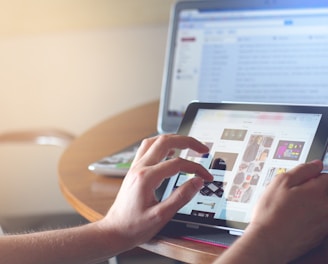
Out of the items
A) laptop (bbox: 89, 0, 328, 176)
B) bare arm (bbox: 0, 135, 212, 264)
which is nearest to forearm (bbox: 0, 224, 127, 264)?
bare arm (bbox: 0, 135, 212, 264)

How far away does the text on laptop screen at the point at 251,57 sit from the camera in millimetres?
1243

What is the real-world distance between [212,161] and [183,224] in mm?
116

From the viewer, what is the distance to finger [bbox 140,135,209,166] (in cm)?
95

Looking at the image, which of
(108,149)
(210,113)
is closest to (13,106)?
(108,149)

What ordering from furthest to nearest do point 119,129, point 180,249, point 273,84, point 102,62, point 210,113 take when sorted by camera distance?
point 102,62, point 119,129, point 273,84, point 210,113, point 180,249

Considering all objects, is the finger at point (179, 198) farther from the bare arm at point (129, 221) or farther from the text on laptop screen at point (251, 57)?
the text on laptop screen at point (251, 57)

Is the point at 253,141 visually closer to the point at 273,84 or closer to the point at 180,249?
the point at 180,249

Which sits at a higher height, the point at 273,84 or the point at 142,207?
the point at 273,84

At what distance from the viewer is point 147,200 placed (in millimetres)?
903

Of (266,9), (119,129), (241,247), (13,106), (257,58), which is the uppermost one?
(266,9)

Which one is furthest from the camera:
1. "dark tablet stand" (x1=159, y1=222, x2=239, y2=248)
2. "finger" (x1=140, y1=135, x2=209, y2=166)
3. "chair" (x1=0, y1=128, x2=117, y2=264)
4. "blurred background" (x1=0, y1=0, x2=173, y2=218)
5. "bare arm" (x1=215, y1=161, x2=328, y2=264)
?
"blurred background" (x1=0, y1=0, x2=173, y2=218)

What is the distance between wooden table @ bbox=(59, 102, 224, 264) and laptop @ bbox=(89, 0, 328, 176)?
0.20 feet

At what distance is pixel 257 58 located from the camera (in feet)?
4.25

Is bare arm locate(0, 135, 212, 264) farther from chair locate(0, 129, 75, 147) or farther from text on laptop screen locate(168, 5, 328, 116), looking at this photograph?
chair locate(0, 129, 75, 147)
